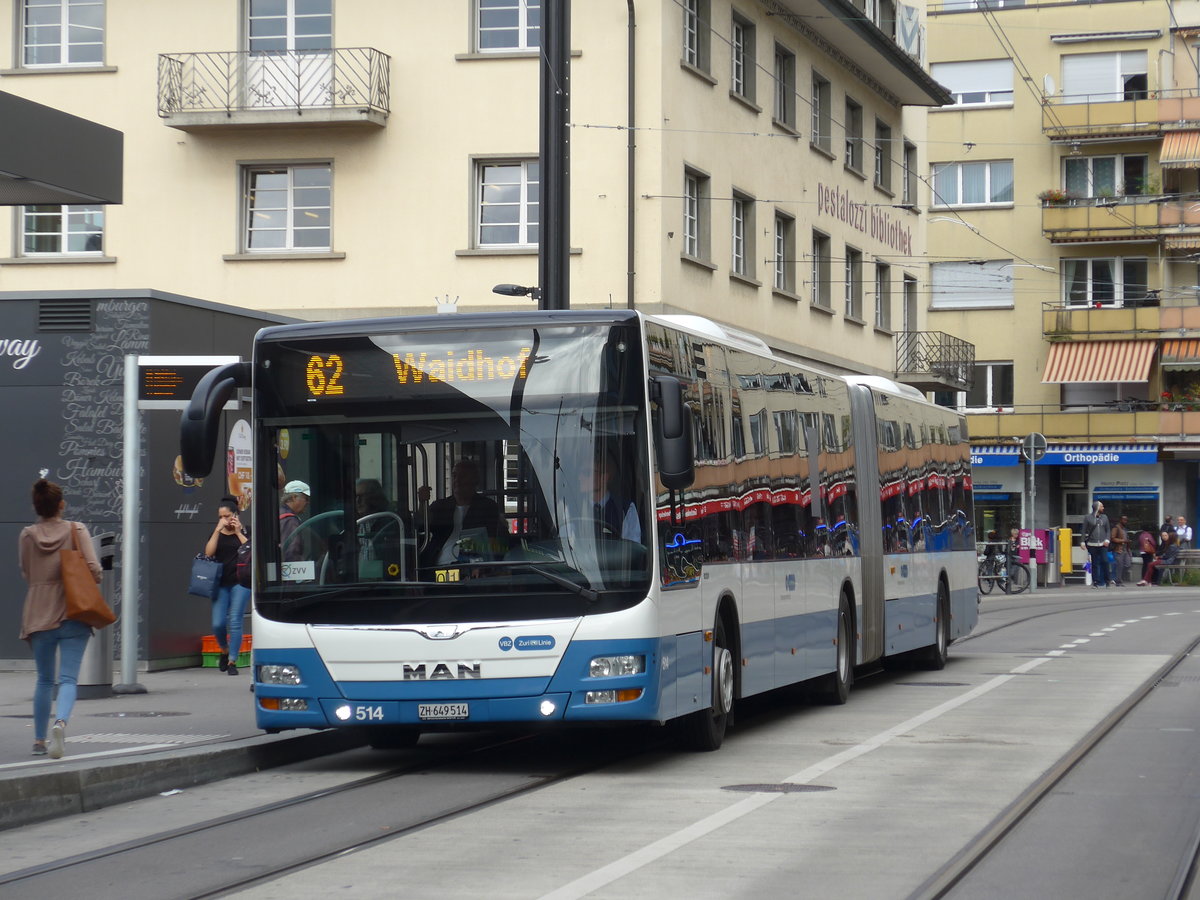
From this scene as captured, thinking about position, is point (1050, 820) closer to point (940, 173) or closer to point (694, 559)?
point (694, 559)

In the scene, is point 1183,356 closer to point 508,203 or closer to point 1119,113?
point 1119,113

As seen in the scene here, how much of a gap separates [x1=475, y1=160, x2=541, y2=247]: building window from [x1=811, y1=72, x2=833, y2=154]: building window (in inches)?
331

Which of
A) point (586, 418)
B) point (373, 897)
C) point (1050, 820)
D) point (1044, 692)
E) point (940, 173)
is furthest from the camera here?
point (940, 173)

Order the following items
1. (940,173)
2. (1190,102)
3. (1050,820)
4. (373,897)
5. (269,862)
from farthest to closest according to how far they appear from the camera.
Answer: (940,173), (1190,102), (1050,820), (269,862), (373,897)

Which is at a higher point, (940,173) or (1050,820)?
(940,173)

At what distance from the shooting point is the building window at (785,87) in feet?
114

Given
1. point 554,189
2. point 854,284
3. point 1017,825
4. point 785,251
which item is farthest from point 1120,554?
point 1017,825

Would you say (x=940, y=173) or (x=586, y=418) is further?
(x=940, y=173)

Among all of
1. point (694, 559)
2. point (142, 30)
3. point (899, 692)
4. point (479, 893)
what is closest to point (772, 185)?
point (142, 30)

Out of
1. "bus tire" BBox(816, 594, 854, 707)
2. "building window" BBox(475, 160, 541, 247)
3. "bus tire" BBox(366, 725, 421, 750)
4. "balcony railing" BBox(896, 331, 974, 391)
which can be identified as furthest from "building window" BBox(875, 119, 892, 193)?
"bus tire" BBox(366, 725, 421, 750)

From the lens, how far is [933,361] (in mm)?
43875

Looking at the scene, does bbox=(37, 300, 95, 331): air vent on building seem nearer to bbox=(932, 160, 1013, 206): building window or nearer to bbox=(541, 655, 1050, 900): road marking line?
bbox=(541, 655, 1050, 900): road marking line

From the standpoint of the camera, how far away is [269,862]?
8.41 m

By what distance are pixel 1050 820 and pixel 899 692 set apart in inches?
328
